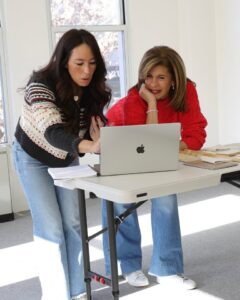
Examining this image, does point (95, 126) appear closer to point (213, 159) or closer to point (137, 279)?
point (213, 159)

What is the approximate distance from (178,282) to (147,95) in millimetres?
998

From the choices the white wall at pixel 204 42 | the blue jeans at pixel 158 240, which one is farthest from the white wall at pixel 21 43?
the blue jeans at pixel 158 240

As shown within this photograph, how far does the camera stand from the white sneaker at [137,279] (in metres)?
2.62

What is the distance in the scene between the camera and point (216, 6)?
17.0 ft

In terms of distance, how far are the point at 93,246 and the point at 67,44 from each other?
67.4 inches

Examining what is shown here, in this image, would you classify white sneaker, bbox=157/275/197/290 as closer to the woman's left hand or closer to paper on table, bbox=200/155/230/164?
paper on table, bbox=200/155/230/164

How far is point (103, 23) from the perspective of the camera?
4.89m

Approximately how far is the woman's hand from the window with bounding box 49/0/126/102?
219cm

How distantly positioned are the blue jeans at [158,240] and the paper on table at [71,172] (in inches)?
16.3

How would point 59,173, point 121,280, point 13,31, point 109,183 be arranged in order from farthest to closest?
point 13,31, point 121,280, point 59,173, point 109,183

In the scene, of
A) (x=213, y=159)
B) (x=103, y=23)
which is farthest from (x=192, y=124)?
(x=103, y=23)

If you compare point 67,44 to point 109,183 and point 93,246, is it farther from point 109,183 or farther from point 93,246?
point 93,246

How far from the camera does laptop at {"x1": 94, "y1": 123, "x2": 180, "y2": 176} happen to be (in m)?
1.84

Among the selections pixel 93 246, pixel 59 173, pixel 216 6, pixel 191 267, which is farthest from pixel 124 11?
pixel 59 173
